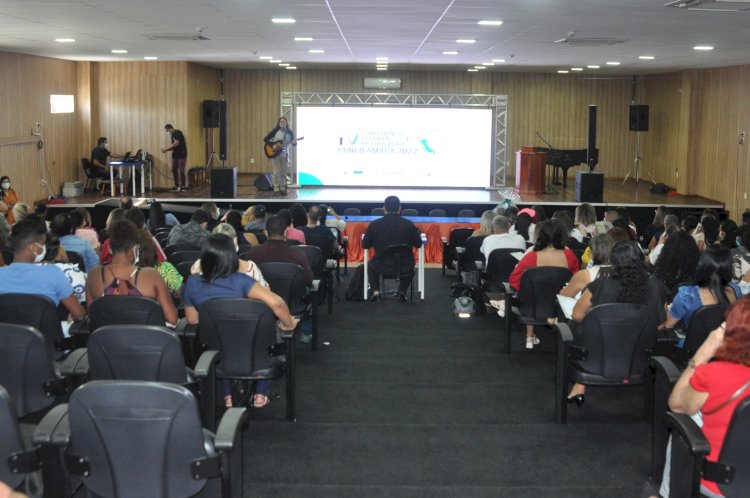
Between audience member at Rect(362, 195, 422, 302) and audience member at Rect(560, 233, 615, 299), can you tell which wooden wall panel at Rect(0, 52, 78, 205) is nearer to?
audience member at Rect(362, 195, 422, 302)

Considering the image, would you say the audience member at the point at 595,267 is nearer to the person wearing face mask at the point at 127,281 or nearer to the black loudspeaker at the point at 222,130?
the person wearing face mask at the point at 127,281

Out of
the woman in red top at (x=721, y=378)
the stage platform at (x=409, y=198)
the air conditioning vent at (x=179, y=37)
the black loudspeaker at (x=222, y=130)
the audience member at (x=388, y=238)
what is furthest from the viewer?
the black loudspeaker at (x=222, y=130)

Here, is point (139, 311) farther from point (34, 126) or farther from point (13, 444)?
Result: point (34, 126)

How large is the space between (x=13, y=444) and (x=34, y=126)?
14.7m

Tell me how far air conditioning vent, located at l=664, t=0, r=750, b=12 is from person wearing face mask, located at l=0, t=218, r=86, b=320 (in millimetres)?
5743

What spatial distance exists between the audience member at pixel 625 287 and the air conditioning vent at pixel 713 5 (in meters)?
3.26

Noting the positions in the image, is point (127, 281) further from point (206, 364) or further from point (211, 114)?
point (211, 114)

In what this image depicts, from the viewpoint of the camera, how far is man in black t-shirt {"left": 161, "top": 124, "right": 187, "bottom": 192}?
18.7 m

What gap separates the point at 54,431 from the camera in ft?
11.1

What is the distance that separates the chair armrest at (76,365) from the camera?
4.39m

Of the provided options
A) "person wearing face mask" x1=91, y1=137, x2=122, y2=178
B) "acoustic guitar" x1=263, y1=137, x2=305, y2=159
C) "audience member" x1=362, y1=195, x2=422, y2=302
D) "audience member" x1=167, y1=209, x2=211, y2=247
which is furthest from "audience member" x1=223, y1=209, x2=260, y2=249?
"person wearing face mask" x1=91, y1=137, x2=122, y2=178

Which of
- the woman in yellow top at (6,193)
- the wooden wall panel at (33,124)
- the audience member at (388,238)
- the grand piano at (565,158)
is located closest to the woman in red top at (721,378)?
the audience member at (388,238)

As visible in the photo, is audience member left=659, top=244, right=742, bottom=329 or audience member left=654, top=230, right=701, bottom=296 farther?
audience member left=654, top=230, right=701, bottom=296

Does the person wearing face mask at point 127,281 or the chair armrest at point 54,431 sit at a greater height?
the person wearing face mask at point 127,281
